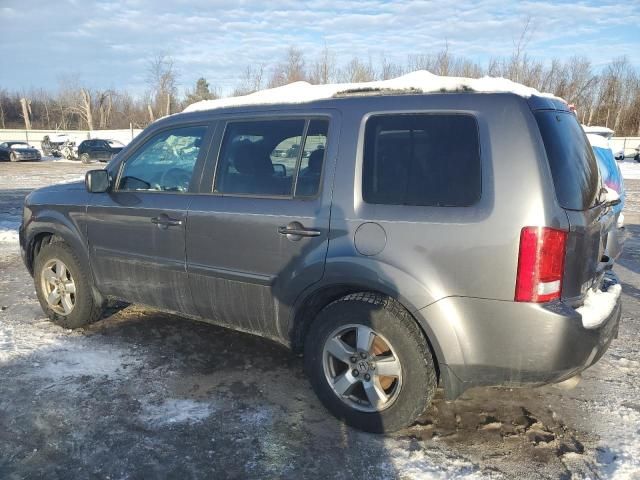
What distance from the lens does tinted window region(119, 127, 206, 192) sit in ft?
12.3

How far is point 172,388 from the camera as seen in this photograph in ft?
11.5

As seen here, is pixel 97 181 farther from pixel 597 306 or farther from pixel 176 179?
pixel 597 306

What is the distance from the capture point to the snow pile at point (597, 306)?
8.61 feet

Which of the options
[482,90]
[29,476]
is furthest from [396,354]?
[29,476]

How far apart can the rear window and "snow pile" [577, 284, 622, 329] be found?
52cm

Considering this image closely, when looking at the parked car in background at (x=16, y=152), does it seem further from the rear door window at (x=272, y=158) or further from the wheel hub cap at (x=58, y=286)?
the rear door window at (x=272, y=158)

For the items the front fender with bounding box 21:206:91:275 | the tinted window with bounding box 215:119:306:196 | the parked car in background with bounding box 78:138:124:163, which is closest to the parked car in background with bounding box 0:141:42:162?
the parked car in background with bounding box 78:138:124:163

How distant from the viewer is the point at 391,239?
2.78 meters

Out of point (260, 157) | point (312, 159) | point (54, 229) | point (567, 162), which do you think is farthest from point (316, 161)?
point (54, 229)

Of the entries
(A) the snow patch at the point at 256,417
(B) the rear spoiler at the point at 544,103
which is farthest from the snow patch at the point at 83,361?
(B) the rear spoiler at the point at 544,103

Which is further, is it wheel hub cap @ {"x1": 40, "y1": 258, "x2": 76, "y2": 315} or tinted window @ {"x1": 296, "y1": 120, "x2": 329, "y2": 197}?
wheel hub cap @ {"x1": 40, "y1": 258, "x2": 76, "y2": 315}

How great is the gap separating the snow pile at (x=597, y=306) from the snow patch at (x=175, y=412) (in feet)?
7.27

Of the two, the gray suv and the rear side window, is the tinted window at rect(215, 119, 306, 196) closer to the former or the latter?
the gray suv

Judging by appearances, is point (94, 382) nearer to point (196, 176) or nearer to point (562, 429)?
point (196, 176)
